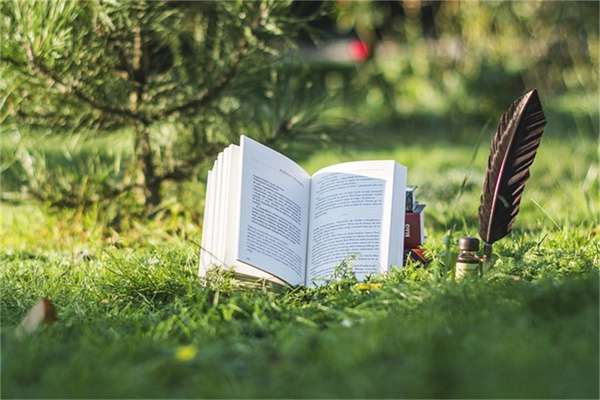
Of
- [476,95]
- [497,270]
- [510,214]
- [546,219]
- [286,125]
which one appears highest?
[476,95]

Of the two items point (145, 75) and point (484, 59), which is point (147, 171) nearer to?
point (145, 75)

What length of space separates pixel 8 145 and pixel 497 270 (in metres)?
2.82

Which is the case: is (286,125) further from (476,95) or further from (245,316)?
(476,95)

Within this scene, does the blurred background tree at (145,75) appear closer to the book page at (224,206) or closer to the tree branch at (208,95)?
the tree branch at (208,95)

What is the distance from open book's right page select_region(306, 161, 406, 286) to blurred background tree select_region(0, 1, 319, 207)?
1.00 meters

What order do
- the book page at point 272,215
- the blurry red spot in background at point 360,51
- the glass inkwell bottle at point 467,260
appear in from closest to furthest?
the glass inkwell bottle at point 467,260
the book page at point 272,215
the blurry red spot in background at point 360,51

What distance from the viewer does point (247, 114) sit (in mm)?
3682

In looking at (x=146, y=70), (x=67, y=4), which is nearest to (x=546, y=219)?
(x=146, y=70)

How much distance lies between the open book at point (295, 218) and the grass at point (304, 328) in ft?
0.28

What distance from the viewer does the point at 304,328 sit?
2045 millimetres

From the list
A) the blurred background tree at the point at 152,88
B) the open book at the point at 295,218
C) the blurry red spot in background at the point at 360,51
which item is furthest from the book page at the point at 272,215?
the blurry red spot in background at the point at 360,51

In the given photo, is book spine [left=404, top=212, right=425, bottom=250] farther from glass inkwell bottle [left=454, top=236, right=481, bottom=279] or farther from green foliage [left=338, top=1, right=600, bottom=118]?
green foliage [left=338, top=1, right=600, bottom=118]

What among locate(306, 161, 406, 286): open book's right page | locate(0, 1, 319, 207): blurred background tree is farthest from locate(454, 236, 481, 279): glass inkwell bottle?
locate(0, 1, 319, 207): blurred background tree

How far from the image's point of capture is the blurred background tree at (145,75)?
321cm
